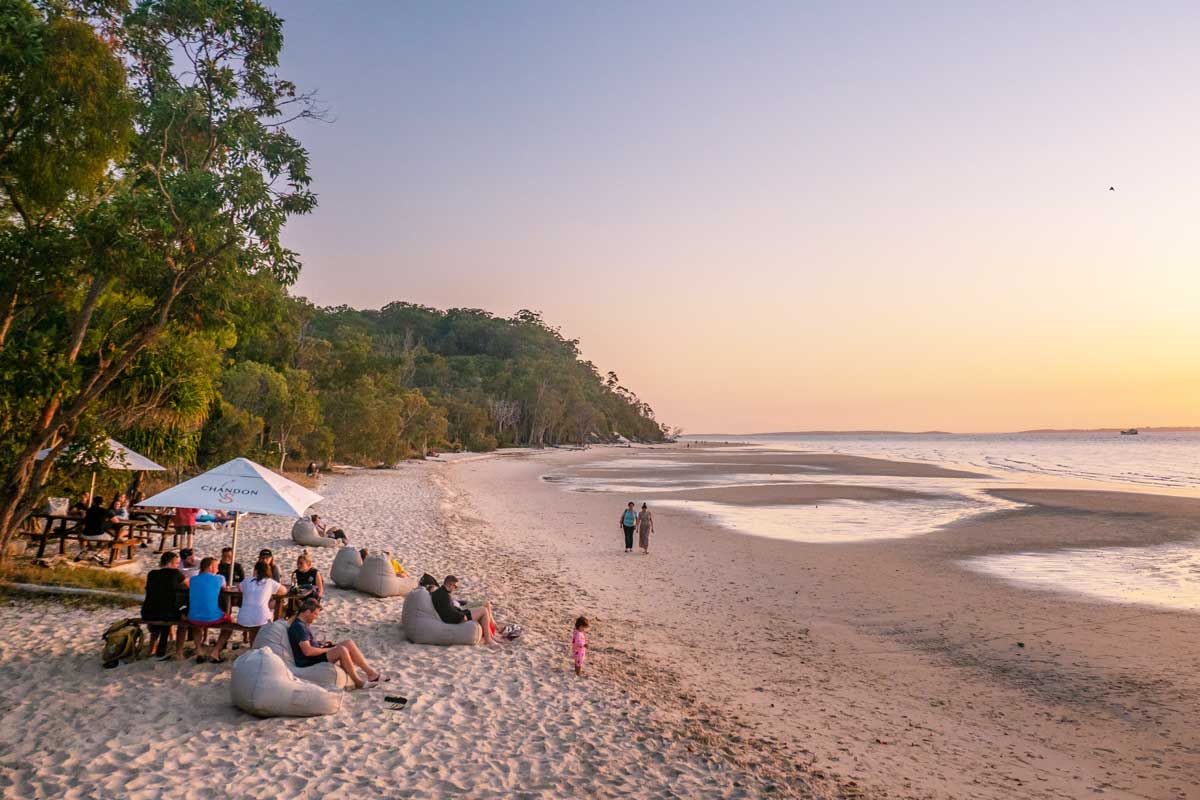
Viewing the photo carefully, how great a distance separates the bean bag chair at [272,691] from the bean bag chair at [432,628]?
2.52 m

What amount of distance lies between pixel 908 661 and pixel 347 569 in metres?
9.12

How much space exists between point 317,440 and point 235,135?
34529 mm

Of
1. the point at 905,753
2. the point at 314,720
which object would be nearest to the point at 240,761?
the point at 314,720

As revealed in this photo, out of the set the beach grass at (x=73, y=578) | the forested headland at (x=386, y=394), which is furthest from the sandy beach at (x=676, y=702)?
the forested headland at (x=386, y=394)

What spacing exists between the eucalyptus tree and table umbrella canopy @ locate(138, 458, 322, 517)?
202 centimetres

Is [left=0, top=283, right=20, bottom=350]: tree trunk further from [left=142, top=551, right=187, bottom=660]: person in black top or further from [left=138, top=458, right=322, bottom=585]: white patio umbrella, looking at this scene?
[left=142, top=551, right=187, bottom=660]: person in black top

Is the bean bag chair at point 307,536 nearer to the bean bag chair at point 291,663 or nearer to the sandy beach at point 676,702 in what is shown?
the sandy beach at point 676,702

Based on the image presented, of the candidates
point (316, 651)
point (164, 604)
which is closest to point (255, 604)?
point (164, 604)

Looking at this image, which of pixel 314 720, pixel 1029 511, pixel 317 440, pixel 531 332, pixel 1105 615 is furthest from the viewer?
pixel 531 332

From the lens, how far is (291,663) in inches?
309

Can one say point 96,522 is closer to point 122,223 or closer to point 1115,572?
point 122,223

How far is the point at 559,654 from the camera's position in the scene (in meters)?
10.0

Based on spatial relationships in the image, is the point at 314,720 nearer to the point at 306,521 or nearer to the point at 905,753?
the point at 905,753

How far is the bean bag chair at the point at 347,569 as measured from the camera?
12.5 m
